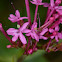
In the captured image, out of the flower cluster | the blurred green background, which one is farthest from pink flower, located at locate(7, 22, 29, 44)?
the blurred green background

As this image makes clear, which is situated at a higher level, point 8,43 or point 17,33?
point 17,33

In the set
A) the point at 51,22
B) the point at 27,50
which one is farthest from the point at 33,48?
the point at 51,22

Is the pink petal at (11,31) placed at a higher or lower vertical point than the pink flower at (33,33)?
higher

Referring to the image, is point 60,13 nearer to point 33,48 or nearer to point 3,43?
point 33,48

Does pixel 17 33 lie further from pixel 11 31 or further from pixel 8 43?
pixel 8 43

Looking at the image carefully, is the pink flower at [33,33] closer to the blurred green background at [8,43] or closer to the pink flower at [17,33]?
the pink flower at [17,33]

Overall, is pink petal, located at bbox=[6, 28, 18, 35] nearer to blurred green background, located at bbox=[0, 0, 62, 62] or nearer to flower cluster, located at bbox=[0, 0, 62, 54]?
flower cluster, located at bbox=[0, 0, 62, 54]

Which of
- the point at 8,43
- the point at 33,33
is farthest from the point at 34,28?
the point at 8,43

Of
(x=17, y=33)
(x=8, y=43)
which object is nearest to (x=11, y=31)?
(x=17, y=33)

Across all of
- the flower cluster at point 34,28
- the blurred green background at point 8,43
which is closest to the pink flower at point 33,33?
the flower cluster at point 34,28

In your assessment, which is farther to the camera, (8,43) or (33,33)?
(8,43)

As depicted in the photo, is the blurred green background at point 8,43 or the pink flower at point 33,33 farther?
the blurred green background at point 8,43
